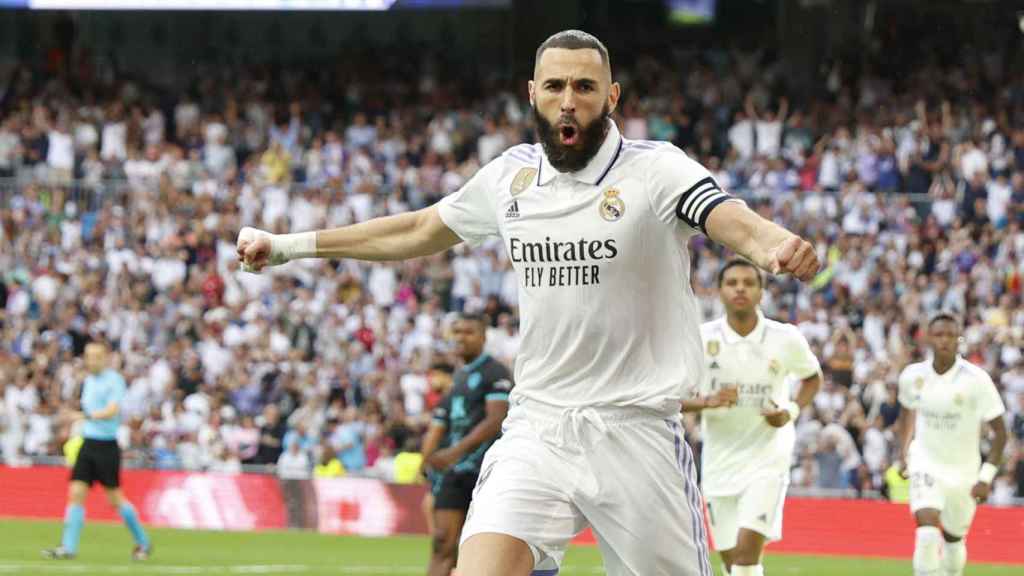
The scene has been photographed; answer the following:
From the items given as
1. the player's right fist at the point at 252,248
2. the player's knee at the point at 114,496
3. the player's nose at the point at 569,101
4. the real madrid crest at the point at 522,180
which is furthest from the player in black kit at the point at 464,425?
the player's nose at the point at 569,101

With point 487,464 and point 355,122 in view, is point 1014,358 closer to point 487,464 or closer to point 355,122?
point 355,122

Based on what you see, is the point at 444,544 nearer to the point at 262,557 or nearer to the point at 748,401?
the point at 748,401

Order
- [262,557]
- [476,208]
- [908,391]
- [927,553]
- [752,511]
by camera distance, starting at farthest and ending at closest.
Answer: [262,557], [908,391], [927,553], [752,511], [476,208]

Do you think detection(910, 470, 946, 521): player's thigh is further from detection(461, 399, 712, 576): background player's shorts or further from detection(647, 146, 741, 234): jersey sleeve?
detection(647, 146, 741, 234): jersey sleeve

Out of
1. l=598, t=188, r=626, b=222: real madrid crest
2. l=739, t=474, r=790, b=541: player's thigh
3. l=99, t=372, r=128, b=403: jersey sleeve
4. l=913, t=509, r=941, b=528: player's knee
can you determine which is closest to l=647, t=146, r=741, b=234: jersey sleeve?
l=598, t=188, r=626, b=222: real madrid crest

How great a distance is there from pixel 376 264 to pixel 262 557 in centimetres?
856

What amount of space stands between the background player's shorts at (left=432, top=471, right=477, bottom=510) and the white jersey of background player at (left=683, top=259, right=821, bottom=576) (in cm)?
168

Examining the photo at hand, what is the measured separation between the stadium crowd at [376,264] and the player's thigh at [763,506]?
32.5 ft

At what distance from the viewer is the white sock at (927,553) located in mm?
13695

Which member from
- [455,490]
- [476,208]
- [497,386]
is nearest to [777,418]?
[497,386]

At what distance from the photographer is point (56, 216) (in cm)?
3064

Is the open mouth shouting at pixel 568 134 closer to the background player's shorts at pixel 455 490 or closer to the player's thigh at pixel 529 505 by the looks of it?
the player's thigh at pixel 529 505

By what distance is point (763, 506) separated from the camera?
12.0 meters

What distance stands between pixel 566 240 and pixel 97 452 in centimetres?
1237
